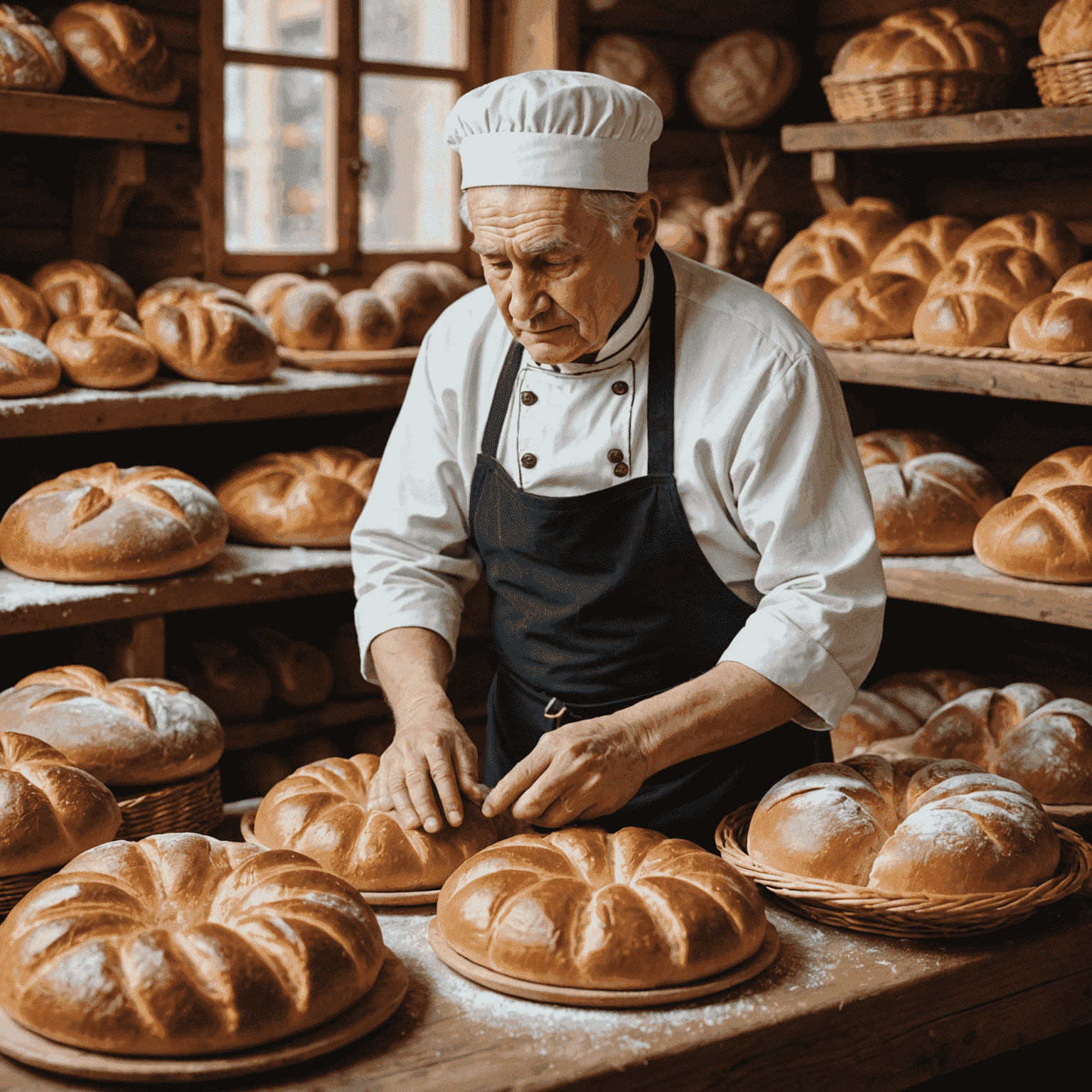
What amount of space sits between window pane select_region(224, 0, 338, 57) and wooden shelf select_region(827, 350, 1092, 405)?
164cm

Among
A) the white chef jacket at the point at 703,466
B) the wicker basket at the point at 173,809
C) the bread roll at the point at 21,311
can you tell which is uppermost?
the bread roll at the point at 21,311

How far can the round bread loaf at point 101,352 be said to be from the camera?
2885 mm

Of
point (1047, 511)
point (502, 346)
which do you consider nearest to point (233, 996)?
point (502, 346)

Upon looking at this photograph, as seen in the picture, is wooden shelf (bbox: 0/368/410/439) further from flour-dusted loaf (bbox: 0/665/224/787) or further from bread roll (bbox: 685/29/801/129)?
bread roll (bbox: 685/29/801/129)

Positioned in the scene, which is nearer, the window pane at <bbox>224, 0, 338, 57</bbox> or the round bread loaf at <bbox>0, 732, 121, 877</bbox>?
the round bread loaf at <bbox>0, 732, 121, 877</bbox>

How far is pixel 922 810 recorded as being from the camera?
1.66m

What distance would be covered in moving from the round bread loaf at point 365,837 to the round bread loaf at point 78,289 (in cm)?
167

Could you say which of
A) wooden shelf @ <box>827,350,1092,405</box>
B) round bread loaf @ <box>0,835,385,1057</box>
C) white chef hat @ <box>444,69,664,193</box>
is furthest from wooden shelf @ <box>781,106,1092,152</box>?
round bread loaf @ <box>0,835,385,1057</box>

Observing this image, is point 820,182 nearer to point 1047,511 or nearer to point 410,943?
point 1047,511

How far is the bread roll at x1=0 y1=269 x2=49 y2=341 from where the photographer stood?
2920mm

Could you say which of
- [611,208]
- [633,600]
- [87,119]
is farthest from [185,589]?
[611,208]

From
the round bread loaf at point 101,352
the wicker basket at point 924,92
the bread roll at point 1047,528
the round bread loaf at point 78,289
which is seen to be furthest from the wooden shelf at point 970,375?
the round bread loaf at point 78,289

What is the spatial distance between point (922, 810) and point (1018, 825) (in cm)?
11

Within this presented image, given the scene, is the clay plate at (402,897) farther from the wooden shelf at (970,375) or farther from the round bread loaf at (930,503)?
the round bread loaf at (930,503)
